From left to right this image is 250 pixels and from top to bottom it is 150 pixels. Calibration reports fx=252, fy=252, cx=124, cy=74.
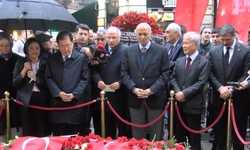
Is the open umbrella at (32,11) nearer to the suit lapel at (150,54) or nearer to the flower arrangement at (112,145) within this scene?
the suit lapel at (150,54)

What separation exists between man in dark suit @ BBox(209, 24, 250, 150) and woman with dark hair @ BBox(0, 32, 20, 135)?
10.7ft

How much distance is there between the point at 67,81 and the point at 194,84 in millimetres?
1911

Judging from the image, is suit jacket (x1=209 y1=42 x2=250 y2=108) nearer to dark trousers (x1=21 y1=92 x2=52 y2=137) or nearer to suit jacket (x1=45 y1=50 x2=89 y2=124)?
suit jacket (x1=45 y1=50 x2=89 y2=124)

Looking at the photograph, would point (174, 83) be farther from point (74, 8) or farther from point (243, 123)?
point (74, 8)

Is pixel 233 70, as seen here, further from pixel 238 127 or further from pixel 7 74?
pixel 7 74

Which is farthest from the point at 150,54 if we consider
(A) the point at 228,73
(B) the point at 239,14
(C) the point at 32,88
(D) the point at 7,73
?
(B) the point at 239,14

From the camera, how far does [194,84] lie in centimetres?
378

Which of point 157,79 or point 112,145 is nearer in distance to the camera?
point 112,145

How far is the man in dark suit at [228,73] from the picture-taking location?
12.3 feet

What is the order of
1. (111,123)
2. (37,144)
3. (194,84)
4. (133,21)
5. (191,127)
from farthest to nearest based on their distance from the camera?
(133,21) → (111,123) → (191,127) → (194,84) → (37,144)

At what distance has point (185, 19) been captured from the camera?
7.50 meters

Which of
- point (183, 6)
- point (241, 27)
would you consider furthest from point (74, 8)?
point (241, 27)

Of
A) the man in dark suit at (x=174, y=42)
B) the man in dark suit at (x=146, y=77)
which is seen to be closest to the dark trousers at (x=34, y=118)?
the man in dark suit at (x=146, y=77)

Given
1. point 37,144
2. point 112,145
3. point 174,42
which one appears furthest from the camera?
point 174,42
